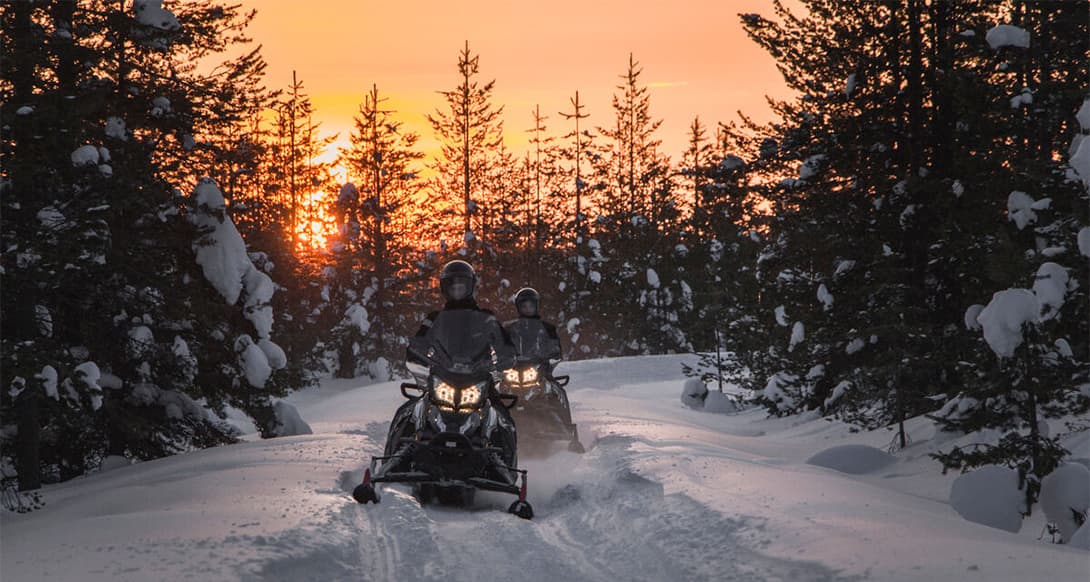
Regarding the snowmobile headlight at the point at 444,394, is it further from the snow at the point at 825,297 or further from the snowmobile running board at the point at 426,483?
the snow at the point at 825,297

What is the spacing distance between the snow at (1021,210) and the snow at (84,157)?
11.5m

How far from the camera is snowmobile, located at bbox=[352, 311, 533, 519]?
8.79 metres

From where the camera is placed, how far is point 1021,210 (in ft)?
34.9

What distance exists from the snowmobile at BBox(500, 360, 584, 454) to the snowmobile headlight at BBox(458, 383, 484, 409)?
4.31 m

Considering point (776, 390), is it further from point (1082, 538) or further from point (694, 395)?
point (1082, 538)

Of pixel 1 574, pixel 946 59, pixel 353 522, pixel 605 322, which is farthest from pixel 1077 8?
pixel 605 322

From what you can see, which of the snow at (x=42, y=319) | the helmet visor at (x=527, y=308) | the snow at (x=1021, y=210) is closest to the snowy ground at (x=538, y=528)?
the snow at (x=42, y=319)

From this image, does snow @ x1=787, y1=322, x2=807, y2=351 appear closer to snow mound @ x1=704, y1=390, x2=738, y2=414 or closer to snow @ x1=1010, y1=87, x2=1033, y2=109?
snow @ x1=1010, y1=87, x2=1033, y2=109

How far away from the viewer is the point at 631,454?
11.9 meters

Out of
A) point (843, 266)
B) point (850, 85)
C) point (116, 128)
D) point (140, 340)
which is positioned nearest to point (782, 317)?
point (843, 266)

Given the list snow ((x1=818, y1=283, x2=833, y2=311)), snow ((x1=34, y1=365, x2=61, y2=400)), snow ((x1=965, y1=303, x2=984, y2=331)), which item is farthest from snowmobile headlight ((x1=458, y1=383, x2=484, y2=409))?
snow ((x1=818, y1=283, x2=833, y2=311))

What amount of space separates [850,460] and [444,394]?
24.1ft

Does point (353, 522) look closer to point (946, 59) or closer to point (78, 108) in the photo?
point (78, 108)

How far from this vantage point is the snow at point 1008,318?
27.7 ft
